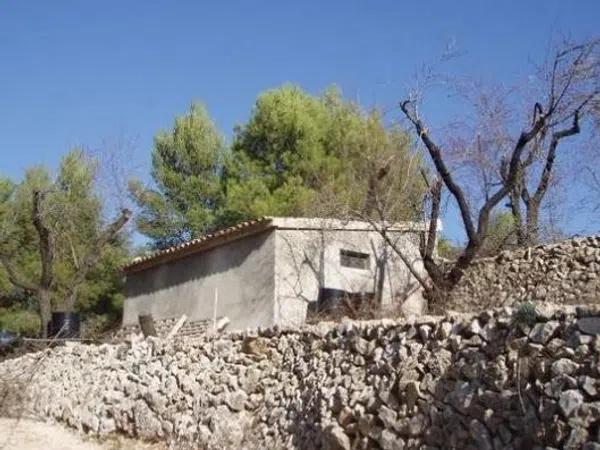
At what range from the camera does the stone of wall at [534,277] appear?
13.0 meters

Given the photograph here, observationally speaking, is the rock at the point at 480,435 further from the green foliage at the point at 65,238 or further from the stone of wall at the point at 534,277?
the green foliage at the point at 65,238

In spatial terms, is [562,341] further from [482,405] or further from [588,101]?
[588,101]

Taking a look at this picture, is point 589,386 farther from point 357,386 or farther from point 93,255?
point 93,255

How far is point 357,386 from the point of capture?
8.36m

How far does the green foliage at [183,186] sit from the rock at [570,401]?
53.5 feet

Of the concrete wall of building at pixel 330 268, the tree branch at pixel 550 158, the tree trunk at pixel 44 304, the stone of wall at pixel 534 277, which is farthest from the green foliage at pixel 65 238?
the tree branch at pixel 550 158

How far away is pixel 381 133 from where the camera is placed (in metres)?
19.2

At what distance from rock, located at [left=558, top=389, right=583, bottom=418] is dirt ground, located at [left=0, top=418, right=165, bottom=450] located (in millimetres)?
Result: 6296

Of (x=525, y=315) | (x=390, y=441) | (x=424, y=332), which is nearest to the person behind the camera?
(x=525, y=315)

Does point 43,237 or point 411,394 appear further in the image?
point 43,237

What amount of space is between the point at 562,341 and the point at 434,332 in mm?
1579

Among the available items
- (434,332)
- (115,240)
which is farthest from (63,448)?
(115,240)

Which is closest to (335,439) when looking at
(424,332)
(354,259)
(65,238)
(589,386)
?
(424,332)

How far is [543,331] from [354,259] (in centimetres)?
916
